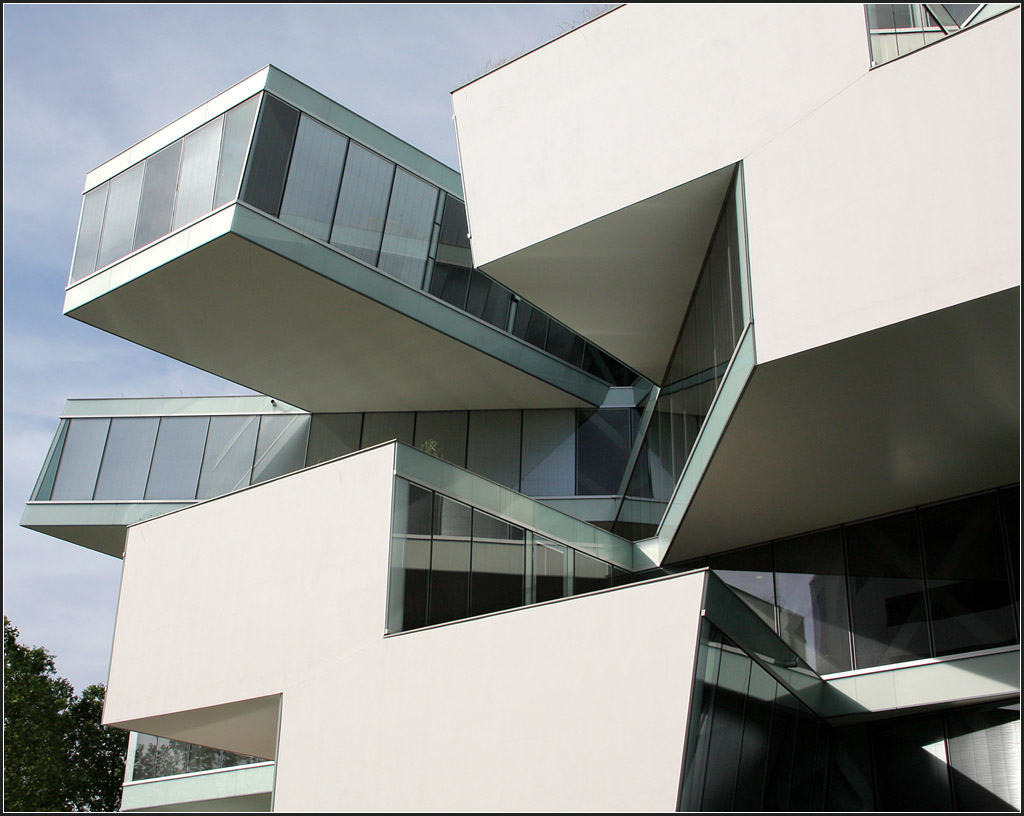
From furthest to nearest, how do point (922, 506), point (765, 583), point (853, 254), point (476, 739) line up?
point (765, 583)
point (922, 506)
point (476, 739)
point (853, 254)

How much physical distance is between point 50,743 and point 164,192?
23709mm

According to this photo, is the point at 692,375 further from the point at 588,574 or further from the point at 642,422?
the point at 642,422

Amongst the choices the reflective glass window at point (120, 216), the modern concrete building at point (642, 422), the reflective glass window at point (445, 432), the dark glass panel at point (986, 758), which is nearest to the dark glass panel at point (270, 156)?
the modern concrete building at point (642, 422)

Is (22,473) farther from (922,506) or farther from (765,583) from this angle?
(922,506)

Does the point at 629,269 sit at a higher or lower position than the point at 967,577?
higher

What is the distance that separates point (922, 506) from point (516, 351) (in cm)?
903

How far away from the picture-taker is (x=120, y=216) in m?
18.0

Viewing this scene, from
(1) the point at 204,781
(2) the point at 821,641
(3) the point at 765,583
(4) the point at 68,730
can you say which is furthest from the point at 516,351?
(4) the point at 68,730

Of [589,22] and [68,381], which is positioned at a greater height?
[589,22]

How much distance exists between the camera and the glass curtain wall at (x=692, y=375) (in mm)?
11758

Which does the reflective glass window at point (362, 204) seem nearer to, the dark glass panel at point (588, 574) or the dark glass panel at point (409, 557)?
the dark glass panel at point (409, 557)

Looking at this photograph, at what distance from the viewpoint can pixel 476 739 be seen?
1052cm

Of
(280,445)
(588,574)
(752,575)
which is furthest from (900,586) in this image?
(280,445)

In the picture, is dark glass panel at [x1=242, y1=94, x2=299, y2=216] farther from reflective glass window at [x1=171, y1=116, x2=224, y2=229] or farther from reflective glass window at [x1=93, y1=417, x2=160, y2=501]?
Result: reflective glass window at [x1=93, y1=417, x2=160, y2=501]
